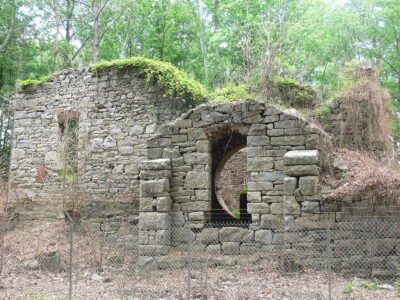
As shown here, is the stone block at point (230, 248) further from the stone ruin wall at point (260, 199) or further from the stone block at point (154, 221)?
the stone block at point (154, 221)

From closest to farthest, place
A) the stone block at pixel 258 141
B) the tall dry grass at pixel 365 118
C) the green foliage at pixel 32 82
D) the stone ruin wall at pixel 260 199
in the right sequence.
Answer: the stone ruin wall at pixel 260 199, the stone block at pixel 258 141, the tall dry grass at pixel 365 118, the green foliage at pixel 32 82

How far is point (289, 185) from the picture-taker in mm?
7453

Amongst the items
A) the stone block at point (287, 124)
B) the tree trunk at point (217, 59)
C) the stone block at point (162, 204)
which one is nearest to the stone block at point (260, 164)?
the stone block at point (287, 124)

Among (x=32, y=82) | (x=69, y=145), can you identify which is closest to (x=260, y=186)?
(x=69, y=145)

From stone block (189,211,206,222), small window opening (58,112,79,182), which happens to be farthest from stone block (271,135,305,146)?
small window opening (58,112,79,182)

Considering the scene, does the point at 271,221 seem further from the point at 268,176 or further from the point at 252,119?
the point at 252,119

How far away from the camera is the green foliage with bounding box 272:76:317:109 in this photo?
11.1 meters

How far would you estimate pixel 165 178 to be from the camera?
8.36 meters

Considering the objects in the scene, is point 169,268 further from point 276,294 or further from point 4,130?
point 4,130

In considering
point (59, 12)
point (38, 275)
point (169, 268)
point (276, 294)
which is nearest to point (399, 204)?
point (276, 294)

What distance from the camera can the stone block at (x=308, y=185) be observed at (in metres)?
7.29

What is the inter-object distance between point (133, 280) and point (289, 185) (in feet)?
11.1

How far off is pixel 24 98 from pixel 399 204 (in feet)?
36.4

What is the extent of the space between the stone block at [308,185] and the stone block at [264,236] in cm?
104
